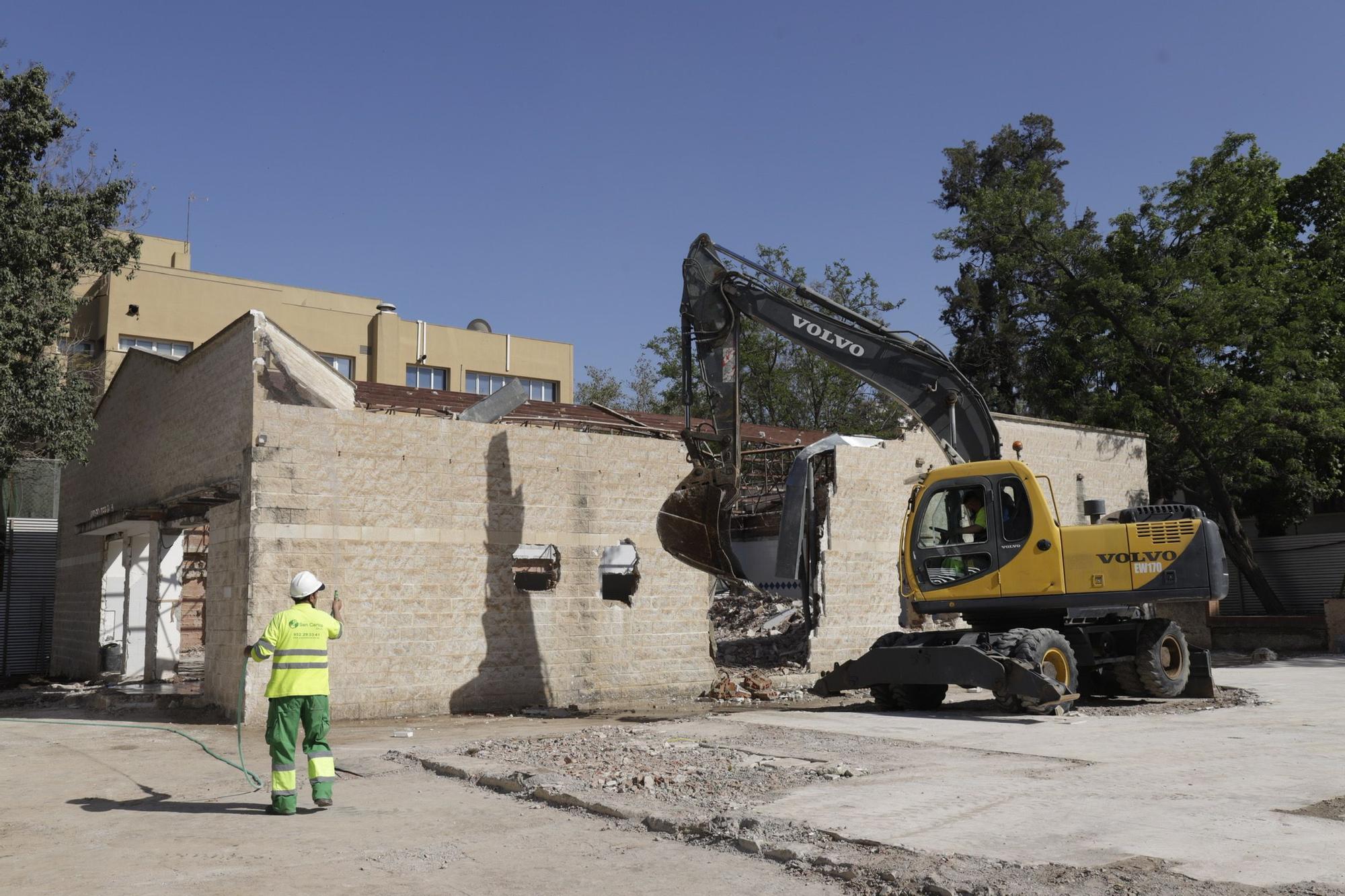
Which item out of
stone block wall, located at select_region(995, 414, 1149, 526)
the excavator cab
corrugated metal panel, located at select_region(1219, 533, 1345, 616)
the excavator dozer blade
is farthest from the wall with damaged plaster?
corrugated metal panel, located at select_region(1219, 533, 1345, 616)

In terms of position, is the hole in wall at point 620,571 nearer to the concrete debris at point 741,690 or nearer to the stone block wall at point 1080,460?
the concrete debris at point 741,690

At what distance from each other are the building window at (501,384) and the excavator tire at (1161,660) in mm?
33931

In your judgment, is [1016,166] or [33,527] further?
[1016,166]

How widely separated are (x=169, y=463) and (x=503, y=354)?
31.3 metres

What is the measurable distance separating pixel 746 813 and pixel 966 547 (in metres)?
7.05

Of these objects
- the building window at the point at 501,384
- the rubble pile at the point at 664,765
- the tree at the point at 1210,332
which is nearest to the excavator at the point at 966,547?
the rubble pile at the point at 664,765

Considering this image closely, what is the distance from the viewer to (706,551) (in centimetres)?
1459

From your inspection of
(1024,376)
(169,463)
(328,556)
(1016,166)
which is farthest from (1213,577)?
(1016,166)

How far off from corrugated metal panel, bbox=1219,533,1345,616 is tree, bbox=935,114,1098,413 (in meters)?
7.89

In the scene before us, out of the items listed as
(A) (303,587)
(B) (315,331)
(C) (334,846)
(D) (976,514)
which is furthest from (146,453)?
(B) (315,331)

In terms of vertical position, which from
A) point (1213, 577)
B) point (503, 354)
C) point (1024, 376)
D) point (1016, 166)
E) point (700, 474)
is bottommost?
point (1213, 577)

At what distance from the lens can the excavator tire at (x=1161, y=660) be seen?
13.5 meters

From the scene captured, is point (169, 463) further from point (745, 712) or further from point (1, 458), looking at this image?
point (745, 712)

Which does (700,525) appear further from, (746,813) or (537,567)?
(746,813)
